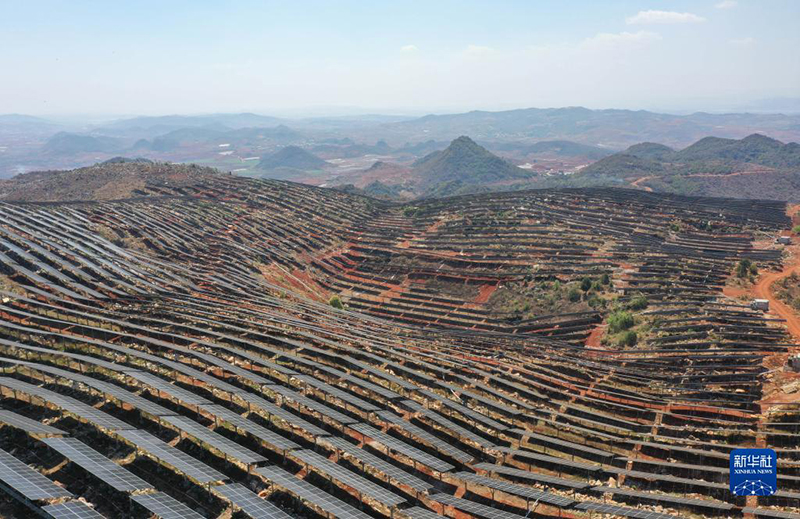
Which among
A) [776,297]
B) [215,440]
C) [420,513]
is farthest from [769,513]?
[776,297]

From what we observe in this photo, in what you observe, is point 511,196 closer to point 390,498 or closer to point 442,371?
point 442,371

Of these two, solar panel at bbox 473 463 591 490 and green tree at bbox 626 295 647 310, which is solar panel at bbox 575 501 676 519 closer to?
solar panel at bbox 473 463 591 490

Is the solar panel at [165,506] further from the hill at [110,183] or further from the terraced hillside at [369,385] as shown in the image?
the hill at [110,183]

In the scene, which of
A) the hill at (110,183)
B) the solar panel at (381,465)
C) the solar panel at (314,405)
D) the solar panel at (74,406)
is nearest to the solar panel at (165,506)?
the solar panel at (74,406)

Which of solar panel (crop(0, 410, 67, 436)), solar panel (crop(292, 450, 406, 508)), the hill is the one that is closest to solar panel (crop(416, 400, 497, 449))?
solar panel (crop(292, 450, 406, 508))

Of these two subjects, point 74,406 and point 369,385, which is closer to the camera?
point 74,406

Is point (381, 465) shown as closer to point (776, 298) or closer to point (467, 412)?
point (467, 412)
